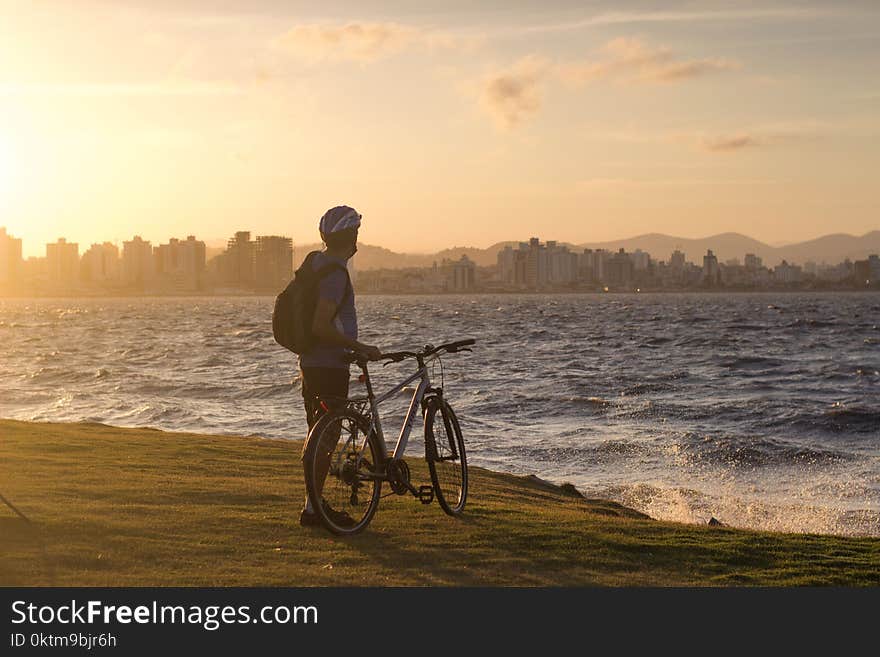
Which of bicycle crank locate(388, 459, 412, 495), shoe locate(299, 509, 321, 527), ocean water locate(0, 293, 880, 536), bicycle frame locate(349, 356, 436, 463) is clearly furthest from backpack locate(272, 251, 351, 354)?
ocean water locate(0, 293, 880, 536)

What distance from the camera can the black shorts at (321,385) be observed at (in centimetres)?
729

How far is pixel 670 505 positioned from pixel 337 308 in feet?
28.9

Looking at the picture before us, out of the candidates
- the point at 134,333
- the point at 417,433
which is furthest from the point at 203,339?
the point at 417,433

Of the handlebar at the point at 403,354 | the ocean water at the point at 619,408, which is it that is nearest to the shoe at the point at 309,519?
the handlebar at the point at 403,354

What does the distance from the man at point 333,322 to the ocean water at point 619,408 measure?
292 inches

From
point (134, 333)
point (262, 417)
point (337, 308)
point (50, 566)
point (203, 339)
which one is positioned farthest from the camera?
point (134, 333)

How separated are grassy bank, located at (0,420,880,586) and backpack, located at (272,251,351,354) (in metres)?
1.60

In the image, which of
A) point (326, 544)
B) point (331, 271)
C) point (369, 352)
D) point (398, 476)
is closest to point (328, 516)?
point (326, 544)

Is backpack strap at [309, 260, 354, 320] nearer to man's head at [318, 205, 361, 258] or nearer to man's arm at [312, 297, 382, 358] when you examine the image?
man's arm at [312, 297, 382, 358]

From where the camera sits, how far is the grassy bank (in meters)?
6.46

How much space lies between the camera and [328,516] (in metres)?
7.33

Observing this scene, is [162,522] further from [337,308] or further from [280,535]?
[337,308]

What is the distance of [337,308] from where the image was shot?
23.4 feet

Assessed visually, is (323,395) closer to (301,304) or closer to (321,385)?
(321,385)
